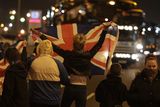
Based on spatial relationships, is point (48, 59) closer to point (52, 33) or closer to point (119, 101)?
point (119, 101)

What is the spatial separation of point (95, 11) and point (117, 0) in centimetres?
151

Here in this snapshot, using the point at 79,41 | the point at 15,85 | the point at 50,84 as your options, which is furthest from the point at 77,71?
the point at 15,85

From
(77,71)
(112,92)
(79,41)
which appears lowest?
(112,92)

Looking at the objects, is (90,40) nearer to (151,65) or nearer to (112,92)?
(112,92)

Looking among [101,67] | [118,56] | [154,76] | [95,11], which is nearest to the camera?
[154,76]

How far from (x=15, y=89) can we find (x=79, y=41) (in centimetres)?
151

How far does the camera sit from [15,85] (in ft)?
25.6

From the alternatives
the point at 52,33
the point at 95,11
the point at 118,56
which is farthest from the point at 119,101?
the point at 118,56

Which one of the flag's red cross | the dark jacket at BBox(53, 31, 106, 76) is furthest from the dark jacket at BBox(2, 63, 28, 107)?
the flag's red cross

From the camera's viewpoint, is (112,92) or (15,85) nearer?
(15,85)

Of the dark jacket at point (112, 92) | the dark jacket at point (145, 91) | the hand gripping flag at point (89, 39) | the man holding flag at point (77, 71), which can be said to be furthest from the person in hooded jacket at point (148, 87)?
the hand gripping flag at point (89, 39)

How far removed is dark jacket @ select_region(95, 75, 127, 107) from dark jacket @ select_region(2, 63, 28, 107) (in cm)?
131

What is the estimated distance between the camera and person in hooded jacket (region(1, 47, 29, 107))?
777 cm

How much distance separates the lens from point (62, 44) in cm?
1143
